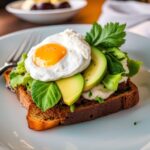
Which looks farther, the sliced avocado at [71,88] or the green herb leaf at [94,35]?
the green herb leaf at [94,35]

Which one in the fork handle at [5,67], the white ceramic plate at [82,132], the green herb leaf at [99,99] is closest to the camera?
the white ceramic plate at [82,132]

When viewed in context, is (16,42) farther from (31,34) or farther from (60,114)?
(60,114)

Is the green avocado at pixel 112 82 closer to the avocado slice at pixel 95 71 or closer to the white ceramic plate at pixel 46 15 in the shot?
the avocado slice at pixel 95 71

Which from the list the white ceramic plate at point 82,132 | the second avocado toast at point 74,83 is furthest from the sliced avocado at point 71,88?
the white ceramic plate at point 82,132

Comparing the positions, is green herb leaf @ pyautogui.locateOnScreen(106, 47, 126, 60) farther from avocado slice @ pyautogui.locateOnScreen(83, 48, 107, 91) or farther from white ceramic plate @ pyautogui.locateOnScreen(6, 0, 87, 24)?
white ceramic plate @ pyautogui.locateOnScreen(6, 0, 87, 24)

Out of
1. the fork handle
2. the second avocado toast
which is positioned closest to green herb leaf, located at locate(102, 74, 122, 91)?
the second avocado toast

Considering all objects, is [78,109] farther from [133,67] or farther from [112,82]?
[133,67]
